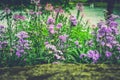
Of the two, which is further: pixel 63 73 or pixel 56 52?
pixel 56 52

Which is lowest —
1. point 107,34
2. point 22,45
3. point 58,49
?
point 58,49

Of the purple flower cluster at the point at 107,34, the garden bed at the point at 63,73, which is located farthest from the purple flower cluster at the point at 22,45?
the purple flower cluster at the point at 107,34

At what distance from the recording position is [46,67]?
5.33m

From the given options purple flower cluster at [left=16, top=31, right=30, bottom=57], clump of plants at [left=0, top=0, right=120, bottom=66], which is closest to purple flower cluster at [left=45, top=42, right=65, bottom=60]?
clump of plants at [left=0, top=0, right=120, bottom=66]

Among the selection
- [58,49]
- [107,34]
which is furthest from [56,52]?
[107,34]

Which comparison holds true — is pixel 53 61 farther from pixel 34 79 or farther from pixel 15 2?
pixel 15 2

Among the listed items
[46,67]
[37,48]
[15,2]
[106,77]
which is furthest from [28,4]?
[106,77]

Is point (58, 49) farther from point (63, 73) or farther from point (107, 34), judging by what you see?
point (63, 73)

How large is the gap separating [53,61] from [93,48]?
845 mm

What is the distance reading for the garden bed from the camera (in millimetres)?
4840

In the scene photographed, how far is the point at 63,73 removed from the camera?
4.98 meters

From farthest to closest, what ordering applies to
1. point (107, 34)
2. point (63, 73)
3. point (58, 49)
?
1. point (58, 49)
2. point (107, 34)
3. point (63, 73)

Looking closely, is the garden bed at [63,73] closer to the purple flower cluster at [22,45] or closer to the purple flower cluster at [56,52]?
the purple flower cluster at [56,52]

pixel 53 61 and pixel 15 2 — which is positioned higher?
pixel 15 2
